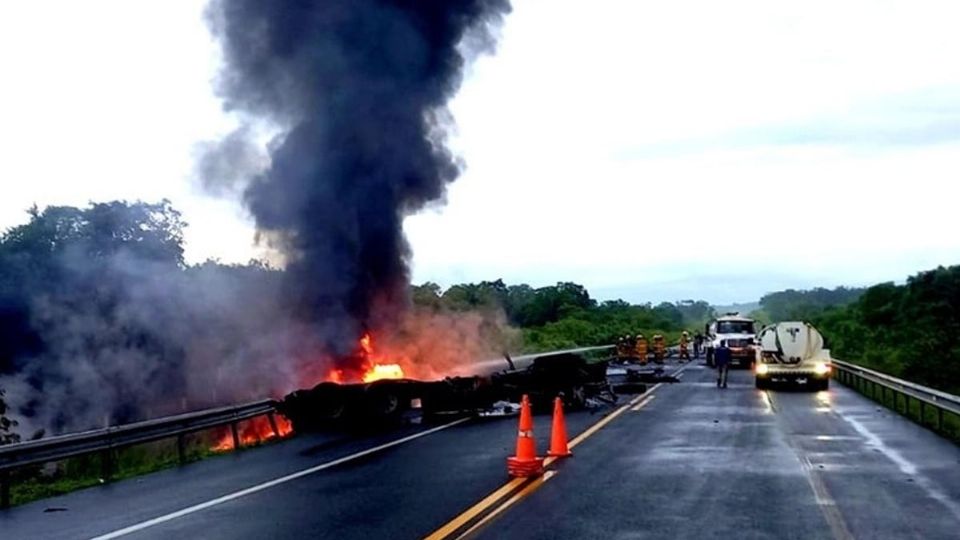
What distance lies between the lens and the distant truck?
51.7 metres

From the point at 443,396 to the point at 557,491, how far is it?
12145mm

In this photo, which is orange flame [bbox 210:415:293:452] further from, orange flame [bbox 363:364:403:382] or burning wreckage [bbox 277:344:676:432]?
orange flame [bbox 363:364:403:382]

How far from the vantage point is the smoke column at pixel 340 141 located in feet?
102

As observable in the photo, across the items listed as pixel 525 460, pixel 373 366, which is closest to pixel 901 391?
pixel 373 366

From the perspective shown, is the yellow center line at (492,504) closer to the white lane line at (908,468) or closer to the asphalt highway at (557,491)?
the asphalt highway at (557,491)

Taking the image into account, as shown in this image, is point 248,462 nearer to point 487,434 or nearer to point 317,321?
point 487,434

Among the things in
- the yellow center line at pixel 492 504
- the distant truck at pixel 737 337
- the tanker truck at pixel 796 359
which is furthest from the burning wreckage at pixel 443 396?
the distant truck at pixel 737 337

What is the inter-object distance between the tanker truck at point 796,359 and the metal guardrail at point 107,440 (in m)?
19.0

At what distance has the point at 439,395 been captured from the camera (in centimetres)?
2405

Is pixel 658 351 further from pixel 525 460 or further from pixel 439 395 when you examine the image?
pixel 525 460

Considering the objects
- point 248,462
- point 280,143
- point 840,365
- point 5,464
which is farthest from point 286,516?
point 840,365

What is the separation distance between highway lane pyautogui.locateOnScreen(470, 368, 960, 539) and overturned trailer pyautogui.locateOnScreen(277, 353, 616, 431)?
3668 millimetres

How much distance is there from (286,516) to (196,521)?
850 mm

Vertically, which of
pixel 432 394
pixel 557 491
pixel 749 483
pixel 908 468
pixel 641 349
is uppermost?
pixel 641 349
